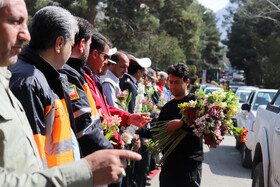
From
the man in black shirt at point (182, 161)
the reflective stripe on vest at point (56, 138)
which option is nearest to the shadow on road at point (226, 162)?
the man in black shirt at point (182, 161)

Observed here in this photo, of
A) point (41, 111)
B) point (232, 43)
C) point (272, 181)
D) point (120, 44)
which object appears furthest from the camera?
point (232, 43)

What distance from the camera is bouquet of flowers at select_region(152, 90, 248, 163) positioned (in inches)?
164

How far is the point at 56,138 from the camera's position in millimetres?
2197

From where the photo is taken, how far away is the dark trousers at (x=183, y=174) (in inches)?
166

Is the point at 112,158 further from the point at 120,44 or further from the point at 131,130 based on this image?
the point at 120,44

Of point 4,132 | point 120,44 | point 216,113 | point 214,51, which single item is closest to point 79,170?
point 4,132

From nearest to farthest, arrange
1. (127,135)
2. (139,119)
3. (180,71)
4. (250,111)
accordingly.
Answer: (139,119) < (127,135) < (180,71) < (250,111)

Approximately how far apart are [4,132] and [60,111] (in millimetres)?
821

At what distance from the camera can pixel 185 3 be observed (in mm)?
39250

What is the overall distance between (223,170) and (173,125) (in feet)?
17.1

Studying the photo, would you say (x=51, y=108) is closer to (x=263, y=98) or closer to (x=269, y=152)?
(x=269, y=152)

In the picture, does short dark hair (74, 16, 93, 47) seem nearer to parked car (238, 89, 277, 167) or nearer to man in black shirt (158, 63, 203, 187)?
man in black shirt (158, 63, 203, 187)

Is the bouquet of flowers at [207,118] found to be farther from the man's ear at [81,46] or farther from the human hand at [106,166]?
the human hand at [106,166]

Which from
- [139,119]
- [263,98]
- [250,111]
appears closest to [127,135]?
[139,119]
